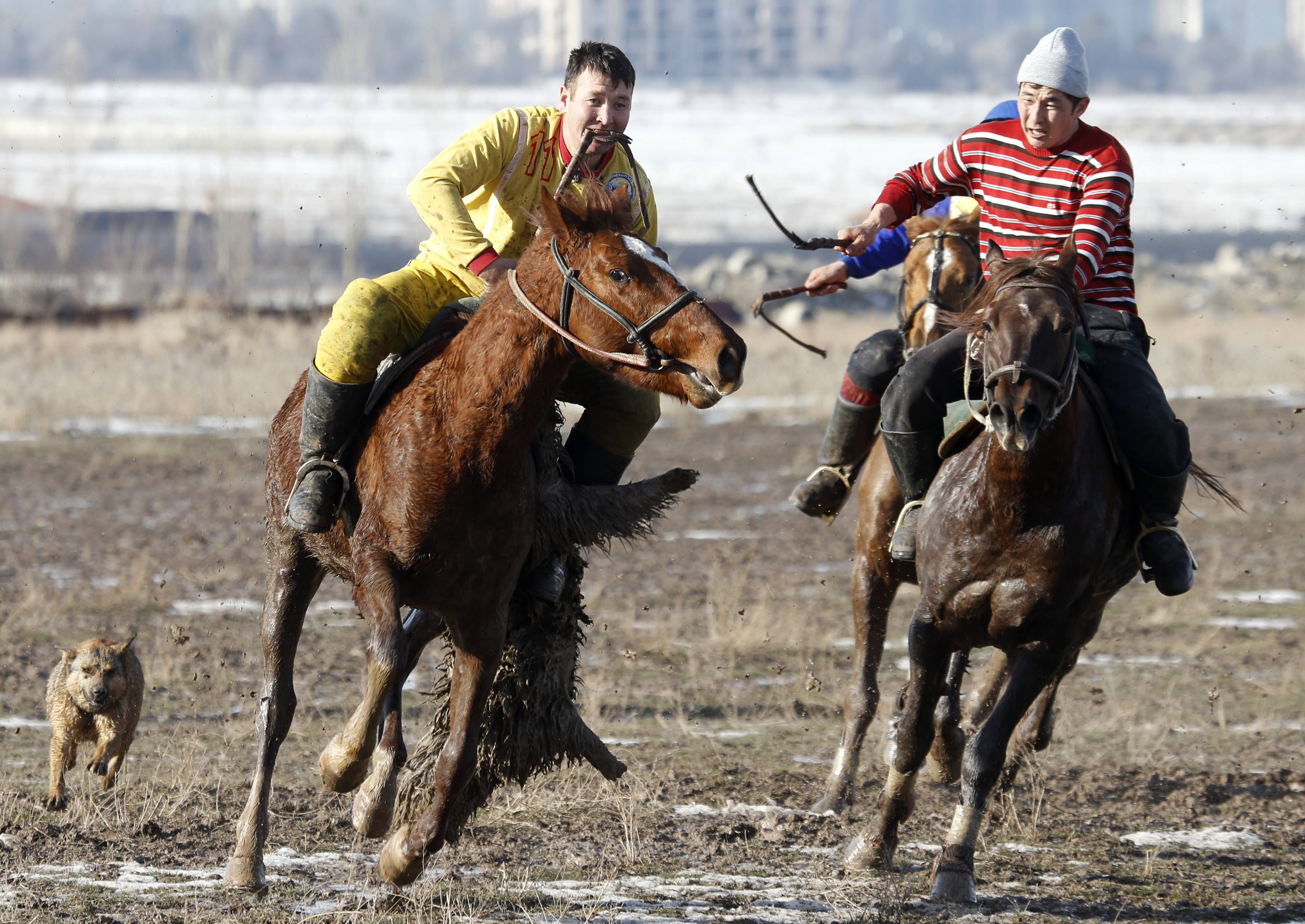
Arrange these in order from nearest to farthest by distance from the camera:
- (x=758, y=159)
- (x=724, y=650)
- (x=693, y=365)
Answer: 1. (x=693, y=365)
2. (x=724, y=650)
3. (x=758, y=159)

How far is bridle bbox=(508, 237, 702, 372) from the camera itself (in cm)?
462

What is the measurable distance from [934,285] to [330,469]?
328 cm

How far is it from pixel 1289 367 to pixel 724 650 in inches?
761

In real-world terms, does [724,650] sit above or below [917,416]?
below

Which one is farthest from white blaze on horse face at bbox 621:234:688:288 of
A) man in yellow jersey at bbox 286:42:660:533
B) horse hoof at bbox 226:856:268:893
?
horse hoof at bbox 226:856:268:893

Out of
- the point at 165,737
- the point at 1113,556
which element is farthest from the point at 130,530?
the point at 1113,556

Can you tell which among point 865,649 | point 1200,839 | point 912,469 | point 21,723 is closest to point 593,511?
point 912,469

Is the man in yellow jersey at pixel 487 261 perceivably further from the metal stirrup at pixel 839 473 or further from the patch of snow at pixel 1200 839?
the patch of snow at pixel 1200 839

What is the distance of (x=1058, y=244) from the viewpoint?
19.6 ft

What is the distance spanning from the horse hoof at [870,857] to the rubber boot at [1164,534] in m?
1.46

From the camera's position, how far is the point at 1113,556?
Answer: 5871 millimetres

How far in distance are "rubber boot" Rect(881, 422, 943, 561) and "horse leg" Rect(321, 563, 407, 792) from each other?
7.08 ft

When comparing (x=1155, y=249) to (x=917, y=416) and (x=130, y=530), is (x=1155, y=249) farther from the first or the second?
(x=917, y=416)

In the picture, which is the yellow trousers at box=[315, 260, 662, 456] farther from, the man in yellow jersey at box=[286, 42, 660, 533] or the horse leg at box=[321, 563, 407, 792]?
the horse leg at box=[321, 563, 407, 792]
